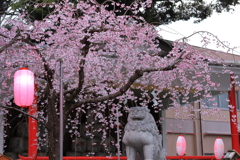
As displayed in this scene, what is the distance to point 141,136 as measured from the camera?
701cm

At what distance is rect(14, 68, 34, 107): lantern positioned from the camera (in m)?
6.81

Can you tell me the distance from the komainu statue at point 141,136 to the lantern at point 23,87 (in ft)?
6.50

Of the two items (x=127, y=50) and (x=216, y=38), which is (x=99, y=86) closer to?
(x=127, y=50)

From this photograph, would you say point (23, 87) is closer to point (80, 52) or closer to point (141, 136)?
point (80, 52)

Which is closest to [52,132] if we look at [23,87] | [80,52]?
[23,87]

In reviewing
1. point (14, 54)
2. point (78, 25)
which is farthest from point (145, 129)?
point (14, 54)

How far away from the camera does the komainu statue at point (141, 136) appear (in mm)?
7038

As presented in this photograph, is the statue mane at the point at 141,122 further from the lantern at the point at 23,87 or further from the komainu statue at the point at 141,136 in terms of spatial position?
the lantern at the point at 23,87

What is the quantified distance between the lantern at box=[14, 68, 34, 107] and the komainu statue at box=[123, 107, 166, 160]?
6.50 ft

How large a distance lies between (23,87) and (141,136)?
2.37 m

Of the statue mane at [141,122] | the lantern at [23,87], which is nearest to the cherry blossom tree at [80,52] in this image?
the lantern at [23,87]

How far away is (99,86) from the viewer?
27.9ft

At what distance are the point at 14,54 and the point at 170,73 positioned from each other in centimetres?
351

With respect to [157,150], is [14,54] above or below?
above
